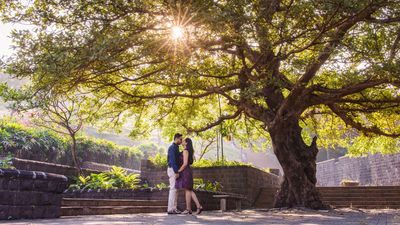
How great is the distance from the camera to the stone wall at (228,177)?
17.7m

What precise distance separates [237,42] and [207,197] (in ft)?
21.1

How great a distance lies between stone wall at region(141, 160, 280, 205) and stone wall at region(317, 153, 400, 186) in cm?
1253

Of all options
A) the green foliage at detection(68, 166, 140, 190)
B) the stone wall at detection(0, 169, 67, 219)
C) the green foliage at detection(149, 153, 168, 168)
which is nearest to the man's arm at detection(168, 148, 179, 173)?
the stone wall at detection(0, 169, 67, 219)

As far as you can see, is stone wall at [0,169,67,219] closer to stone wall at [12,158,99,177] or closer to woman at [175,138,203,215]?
woman at [175,138,203,215]

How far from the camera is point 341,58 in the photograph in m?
Result: 10.0

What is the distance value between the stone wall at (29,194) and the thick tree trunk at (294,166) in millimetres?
7573

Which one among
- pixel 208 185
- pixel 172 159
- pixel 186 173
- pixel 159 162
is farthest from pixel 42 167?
pixel 186 173

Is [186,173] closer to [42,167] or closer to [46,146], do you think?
[42,167]

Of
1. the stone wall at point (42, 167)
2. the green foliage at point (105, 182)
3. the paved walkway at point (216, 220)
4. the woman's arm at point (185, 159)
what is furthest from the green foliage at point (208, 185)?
the paved walkway at point (216, 220)

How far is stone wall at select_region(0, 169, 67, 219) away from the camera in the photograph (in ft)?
21.8

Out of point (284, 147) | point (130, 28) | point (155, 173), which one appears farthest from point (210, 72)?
point (155, 173)

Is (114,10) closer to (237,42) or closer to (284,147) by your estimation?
(237,42)

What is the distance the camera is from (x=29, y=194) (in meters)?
7.00

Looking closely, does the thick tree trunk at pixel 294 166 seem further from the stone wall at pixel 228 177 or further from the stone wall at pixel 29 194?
the stone wall at pixel 29 194
